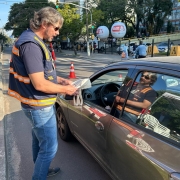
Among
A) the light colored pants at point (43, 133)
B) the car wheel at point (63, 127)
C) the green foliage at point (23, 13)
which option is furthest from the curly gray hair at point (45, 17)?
the green foliage at point (23, 13)

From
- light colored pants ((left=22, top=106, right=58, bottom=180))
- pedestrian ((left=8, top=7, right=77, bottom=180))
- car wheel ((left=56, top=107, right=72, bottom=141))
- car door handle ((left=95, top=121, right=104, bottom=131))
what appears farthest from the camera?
car wheel ((left=56, top=107, right=72, bottom=141))

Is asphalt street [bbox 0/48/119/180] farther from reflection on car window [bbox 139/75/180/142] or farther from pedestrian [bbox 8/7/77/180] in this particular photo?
reflection on car window [bbox 139/75/180/142]

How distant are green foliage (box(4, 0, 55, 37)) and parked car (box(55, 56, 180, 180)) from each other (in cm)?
4360

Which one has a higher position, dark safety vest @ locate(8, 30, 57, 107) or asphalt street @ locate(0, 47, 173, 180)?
dark safety vest @ locate(8, 30, 57, 107)

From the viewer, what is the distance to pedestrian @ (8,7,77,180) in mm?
1762

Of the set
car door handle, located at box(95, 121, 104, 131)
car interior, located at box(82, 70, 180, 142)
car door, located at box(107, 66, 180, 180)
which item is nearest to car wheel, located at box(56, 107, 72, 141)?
car door handle, located at box(95, 121, 104, 131)

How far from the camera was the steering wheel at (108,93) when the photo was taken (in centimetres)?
278

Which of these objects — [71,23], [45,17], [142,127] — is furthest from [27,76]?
[71,23]

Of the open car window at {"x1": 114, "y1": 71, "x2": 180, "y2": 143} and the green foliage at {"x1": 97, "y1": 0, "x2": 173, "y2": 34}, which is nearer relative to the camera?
the open car window at {"x1": 114, "y1": 71, "x2": 180, "y2": 143}

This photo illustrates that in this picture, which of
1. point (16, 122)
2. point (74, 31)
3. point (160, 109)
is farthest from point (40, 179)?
point (74, 31)

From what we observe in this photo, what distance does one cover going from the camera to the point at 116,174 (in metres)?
2.01

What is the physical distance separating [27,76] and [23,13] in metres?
46.9

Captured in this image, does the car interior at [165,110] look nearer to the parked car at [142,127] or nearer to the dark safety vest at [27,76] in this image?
the parked car at [142,127]

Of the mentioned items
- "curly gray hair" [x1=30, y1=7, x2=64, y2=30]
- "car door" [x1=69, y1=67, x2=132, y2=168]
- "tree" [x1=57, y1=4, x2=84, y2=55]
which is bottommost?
"car door" [x1=69, y1=67, x2=132, y2=168]
